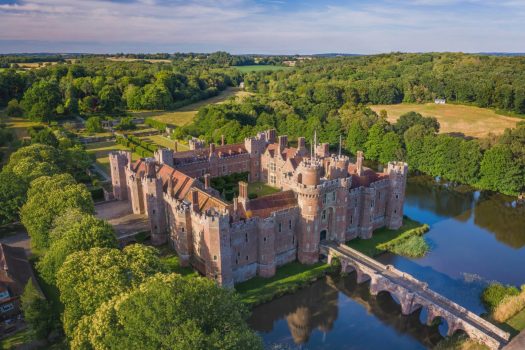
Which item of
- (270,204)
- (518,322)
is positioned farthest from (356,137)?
(518,322)

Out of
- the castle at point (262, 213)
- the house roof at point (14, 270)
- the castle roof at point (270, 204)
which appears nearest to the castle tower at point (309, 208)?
the castle at point (262, 213)

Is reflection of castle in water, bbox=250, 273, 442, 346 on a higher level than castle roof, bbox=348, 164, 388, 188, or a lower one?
lower

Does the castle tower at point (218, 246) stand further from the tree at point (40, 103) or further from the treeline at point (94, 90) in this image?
the treeline at point (94, 90)

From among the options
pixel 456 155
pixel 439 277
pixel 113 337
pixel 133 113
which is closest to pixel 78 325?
pixel 113 337

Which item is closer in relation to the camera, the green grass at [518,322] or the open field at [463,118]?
the green grass at [518,322]

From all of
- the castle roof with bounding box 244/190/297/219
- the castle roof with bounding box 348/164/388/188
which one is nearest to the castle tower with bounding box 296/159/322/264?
the castle roof with bounding box 244/190/297/219

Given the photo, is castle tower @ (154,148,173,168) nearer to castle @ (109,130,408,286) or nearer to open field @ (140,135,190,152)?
castle @ (109,130,408,286)
